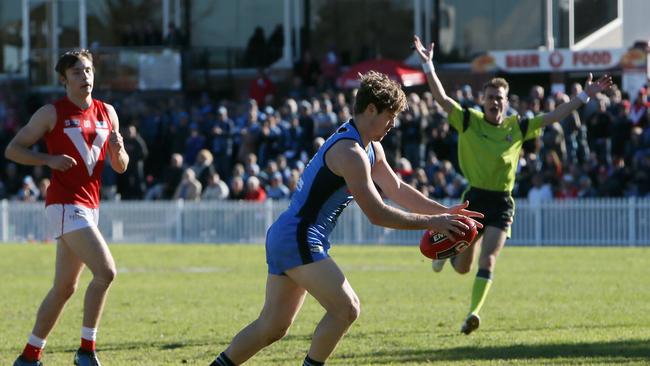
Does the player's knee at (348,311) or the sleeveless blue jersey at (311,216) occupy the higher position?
the sleeveless blue jersey at (311,216)

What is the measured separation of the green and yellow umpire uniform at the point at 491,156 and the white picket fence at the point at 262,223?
46.0 ft

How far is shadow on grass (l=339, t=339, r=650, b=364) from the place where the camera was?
10.1m

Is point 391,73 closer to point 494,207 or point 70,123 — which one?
point 494,207

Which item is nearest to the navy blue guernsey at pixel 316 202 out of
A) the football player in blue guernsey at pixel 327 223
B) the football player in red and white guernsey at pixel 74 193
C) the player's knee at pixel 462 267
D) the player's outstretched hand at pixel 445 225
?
the football player in blue guernsey at pixel 327 223

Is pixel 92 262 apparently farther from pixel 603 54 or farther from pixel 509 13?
pixel 509 13

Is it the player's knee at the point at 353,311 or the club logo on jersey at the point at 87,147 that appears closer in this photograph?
the player's knee at the point at 353,311

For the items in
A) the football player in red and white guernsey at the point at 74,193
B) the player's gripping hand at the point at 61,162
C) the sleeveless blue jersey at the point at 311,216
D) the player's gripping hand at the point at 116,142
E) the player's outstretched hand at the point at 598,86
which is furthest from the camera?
the player's outstretched hand at the point at 598,86

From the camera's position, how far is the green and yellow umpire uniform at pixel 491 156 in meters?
12.4

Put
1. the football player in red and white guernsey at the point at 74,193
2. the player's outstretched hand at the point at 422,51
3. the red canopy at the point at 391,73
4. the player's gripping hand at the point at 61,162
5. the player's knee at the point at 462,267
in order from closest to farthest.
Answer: the player's gripping hand at the point at 61,162 < the football player in red and white guernsey at the point at 74,193 < the player's outstretched hand at the point at 422,51 < the player's knee at the point at 462,267 < the red canopy at the point at 391,73

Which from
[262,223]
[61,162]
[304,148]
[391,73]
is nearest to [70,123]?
[61,162]

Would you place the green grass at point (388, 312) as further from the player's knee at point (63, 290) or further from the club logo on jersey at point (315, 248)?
the club logo on jersey at point (315, 248)

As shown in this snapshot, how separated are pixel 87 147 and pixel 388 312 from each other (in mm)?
5244

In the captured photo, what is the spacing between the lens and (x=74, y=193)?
955 cm

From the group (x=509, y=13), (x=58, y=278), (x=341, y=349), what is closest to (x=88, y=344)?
(x=58, y=278)
